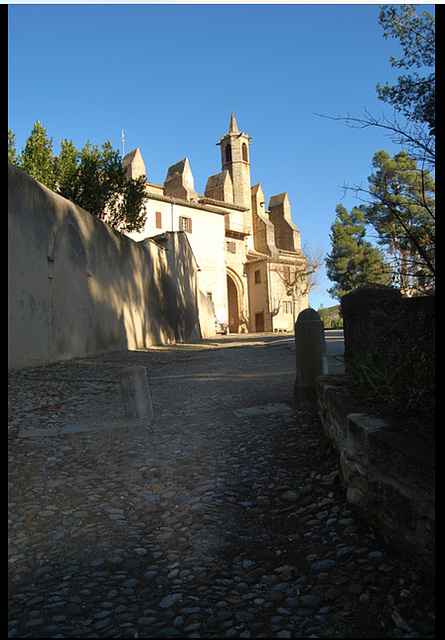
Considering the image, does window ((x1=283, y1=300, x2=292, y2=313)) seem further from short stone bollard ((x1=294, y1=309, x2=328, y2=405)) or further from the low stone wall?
the low stone wall

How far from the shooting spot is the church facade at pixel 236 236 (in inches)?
1452

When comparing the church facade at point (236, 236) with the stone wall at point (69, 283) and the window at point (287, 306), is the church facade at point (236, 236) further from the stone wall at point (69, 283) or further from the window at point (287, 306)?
the stone wall at point (69, 283)

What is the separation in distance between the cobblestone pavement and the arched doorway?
39.3 metres

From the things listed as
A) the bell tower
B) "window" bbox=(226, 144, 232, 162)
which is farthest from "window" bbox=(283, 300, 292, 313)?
"window" bbox=(226, 144, 232, 162)

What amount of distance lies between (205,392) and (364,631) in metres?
5.08

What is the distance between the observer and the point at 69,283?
9.75m

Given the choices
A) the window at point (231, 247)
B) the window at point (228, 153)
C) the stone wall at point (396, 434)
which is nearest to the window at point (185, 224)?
the window at point (231, 247)

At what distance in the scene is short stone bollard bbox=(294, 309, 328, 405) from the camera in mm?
4957

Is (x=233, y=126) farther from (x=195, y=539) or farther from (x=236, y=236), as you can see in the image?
(x=195, y=539)

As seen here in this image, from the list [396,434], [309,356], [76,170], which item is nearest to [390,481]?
[396,434]

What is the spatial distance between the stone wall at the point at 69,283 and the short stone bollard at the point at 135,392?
11.0ft

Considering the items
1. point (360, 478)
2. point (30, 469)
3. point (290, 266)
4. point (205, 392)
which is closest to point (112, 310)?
point (205, 392)

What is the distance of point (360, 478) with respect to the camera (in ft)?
7.95

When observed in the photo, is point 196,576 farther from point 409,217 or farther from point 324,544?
point 409,217
